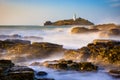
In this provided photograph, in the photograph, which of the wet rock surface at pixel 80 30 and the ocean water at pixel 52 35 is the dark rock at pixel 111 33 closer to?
the ocean water at pixel 52 35

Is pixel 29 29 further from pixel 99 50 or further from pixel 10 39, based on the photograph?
pixel 99 50

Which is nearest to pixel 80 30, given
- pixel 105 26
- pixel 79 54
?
pixel 105 26

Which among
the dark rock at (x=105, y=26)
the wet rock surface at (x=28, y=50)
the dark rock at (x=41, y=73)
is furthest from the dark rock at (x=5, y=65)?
the dark rock at (x=105, y=26)

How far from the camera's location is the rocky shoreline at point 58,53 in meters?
3.95

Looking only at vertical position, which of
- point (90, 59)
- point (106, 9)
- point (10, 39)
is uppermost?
point (106, 9)

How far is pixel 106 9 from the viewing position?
6012 millimetres

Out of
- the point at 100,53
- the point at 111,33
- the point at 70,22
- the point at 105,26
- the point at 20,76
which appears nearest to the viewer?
the point at 20,76

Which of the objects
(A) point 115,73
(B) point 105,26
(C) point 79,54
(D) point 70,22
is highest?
(D) point 70,22

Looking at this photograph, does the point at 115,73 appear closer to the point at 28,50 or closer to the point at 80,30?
the point at 28,50

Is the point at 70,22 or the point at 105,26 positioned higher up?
the point at 70,22

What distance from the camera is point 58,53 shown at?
18.5 feet

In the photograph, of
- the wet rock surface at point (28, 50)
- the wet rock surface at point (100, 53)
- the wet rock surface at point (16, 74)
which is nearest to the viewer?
the wet rock surface at point (16, 74)

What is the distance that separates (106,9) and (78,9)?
541 mm

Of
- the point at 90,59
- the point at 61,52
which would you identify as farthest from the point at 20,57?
the point at 90,59
